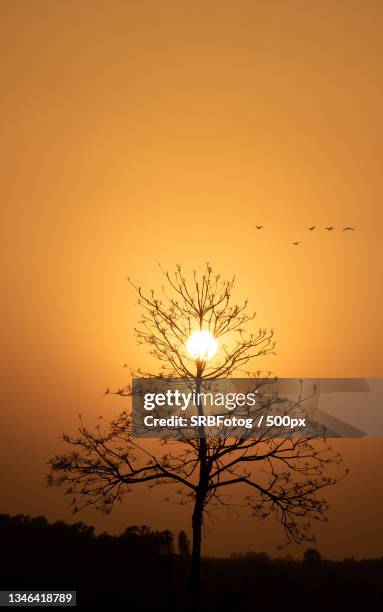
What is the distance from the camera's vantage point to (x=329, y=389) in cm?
3156

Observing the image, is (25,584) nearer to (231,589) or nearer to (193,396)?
(231,589)

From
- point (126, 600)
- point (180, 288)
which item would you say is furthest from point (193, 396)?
point (126, 600)

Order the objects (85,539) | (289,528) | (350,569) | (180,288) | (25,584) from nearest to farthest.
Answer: (289,528)
(180,288)
(25,584)
(85,539)
(350,569)

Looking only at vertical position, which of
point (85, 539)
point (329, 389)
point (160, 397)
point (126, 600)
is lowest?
point (126, 600)

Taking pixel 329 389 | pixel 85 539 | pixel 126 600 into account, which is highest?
pixel 329 389

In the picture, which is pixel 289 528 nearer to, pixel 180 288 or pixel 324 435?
pixel 324 435

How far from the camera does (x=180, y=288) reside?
85.0 ft

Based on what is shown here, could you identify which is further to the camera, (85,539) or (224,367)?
(85,539)

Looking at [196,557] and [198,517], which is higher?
[198,517]

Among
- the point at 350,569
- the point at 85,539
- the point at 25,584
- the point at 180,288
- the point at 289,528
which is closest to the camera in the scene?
the point at 289,528

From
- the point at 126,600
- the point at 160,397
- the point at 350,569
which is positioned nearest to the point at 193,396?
the point at 160,397

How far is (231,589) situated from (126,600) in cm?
300

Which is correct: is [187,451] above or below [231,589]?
above

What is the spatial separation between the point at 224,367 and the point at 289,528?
4.13 metres
